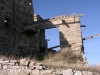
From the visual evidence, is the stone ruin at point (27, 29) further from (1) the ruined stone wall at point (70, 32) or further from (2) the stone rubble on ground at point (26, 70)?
(2) the stone rubble on ground at point (26, 70)

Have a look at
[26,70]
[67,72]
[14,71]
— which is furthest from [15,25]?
[67,72]

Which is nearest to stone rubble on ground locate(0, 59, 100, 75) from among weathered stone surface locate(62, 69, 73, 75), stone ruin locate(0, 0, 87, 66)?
weathered stone surface locate(62, 69, 73, 75)

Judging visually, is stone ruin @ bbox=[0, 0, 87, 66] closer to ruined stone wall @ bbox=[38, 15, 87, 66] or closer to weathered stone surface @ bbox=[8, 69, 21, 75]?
ruined stone wall @ bbox=[38, 15, 87, 66]

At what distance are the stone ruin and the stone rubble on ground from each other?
6.20 meters

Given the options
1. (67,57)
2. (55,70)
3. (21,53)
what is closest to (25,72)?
(55,70)

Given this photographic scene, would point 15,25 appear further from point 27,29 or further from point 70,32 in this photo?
point 70,32

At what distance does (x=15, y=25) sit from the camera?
17594 millimetres

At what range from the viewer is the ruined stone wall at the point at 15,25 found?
53.2 feet

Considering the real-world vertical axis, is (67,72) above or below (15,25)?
below

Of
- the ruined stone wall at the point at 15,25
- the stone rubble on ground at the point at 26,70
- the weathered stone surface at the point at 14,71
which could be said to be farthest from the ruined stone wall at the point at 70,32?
the weathered stone surface at the point at 14,71

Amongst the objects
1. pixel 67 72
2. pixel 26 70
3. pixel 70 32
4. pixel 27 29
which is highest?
pixel 27 29

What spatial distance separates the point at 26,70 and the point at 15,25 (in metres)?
9.14

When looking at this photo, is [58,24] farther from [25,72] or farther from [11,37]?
[25,72]

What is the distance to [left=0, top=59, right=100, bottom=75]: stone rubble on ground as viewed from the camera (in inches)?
354
